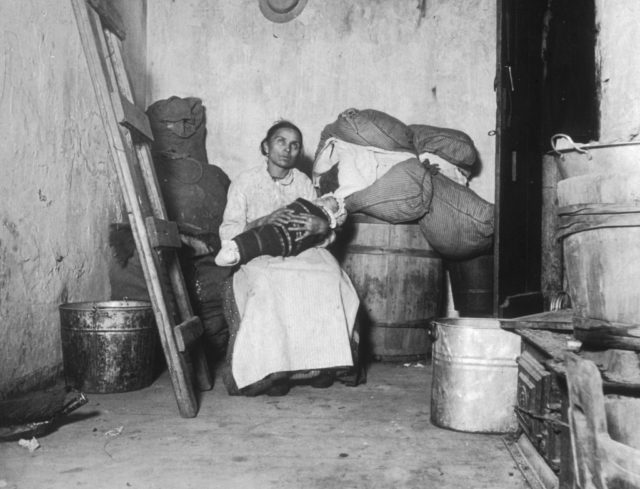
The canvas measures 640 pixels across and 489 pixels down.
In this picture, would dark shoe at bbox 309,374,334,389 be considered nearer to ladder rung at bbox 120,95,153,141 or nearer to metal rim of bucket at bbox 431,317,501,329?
metal rim of bucket at bbox 431,317,501,329

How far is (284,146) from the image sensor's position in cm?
380

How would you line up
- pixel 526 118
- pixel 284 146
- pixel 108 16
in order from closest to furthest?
pixel 108 16 < pixel 284 146 < pixel 526 118

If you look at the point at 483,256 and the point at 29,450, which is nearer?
the point at 29,450

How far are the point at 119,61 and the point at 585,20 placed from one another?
375 centimetres

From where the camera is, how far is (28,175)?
3158mm

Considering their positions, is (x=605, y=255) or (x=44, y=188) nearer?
(x=605, y=255)

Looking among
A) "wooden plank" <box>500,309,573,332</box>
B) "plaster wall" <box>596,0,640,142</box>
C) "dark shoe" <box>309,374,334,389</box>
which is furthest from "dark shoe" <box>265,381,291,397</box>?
"plaster wall" <box>596,0,640,142</box>

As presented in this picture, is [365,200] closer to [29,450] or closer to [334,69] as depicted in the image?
[334,69]

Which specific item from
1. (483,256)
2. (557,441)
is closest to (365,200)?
(483,256)

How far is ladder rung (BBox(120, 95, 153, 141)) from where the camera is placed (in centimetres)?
304

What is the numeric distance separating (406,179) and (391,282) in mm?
715

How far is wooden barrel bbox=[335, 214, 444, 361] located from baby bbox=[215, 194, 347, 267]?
1.89 feet

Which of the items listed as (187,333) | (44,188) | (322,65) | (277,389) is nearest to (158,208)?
(44,188)

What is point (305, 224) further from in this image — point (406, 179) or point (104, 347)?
point (104, 347)
